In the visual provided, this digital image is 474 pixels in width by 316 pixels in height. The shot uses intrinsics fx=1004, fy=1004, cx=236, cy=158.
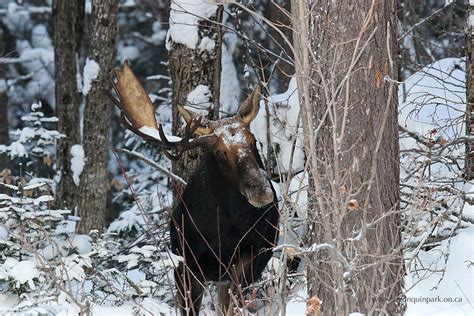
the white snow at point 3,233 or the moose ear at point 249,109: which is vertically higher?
the moose ear at point 249,109

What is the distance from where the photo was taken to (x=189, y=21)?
390 inches

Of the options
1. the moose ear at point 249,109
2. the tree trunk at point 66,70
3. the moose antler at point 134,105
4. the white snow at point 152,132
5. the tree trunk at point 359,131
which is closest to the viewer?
the tree trunk at point 359,131

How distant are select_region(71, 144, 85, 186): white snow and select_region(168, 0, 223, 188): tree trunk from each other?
14.7ft

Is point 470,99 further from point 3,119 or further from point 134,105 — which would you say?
point 3,119

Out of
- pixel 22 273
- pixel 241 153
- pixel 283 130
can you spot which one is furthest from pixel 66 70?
pixel 22 273

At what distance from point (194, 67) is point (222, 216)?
7.21ft

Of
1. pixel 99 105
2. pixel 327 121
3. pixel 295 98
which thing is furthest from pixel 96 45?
pixel 327 121

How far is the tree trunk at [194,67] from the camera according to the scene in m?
9.85

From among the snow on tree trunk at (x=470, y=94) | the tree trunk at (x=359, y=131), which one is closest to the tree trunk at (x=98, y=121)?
the snow on tree trunk at (x=470, y=94)

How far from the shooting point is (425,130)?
10297mm

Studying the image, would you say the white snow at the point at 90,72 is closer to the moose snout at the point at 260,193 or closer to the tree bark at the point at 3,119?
the tree bark at the point at 3,119

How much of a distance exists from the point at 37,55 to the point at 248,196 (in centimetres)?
1434

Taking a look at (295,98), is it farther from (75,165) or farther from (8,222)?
(75,165)

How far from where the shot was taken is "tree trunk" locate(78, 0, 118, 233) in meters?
13.8
